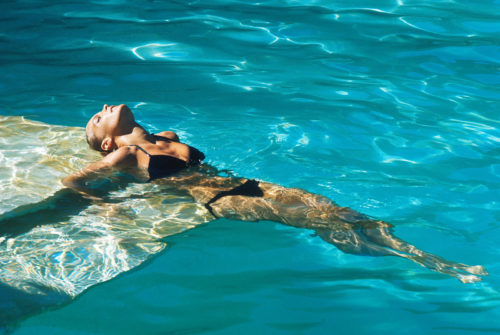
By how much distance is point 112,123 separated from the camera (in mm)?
5324

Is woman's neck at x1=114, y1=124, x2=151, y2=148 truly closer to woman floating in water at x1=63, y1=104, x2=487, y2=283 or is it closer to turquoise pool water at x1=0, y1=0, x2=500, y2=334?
woman floating in water at x1=63, y1=104, x2=487, y2=283

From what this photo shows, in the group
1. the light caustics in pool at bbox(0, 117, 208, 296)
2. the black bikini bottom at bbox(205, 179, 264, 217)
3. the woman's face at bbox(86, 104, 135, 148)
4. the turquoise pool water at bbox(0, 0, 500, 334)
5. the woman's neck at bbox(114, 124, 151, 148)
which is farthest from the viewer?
the woman's face at bbox(86, 104, 135, 148)

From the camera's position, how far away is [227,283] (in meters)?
3.81

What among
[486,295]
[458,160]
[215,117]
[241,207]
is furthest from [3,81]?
[486,295]

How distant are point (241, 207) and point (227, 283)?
0.86 metres

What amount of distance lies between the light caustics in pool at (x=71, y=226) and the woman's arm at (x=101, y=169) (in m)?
0.17

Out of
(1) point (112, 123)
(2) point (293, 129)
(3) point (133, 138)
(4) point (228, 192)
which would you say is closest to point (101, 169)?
(3) point (133, 138)

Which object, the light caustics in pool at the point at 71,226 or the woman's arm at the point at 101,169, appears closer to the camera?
the light caustics in pool at the point at 71,226

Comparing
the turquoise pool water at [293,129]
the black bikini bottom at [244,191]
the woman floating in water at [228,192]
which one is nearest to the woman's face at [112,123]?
the woman floating in water at [228,192]

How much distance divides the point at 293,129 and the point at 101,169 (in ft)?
6.86

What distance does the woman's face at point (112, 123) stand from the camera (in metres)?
5.32

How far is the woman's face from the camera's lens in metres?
5.32

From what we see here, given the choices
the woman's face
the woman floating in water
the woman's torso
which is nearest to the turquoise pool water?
the woman floating in water

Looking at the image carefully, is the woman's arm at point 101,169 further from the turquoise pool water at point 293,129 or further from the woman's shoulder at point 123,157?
the turquoise pool water at point 293,129
